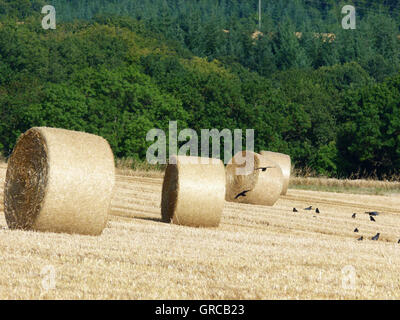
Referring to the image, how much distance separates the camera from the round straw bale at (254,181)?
27125 mm

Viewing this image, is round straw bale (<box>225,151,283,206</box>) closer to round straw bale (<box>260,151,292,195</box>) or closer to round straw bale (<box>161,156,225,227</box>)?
round straw bale (<box>260,151,292,195</box>)

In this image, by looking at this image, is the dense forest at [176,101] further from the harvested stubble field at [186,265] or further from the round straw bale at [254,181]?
the harvested stubble field at [186,265]

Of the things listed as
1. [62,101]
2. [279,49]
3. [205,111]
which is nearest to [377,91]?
[205,111]

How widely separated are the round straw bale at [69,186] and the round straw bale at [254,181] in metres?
13.1

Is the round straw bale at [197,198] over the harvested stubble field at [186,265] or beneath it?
beneath

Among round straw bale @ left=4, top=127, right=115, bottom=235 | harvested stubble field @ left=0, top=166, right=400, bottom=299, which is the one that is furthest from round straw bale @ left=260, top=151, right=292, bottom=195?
round straw bale @ left=4, top=127, right=115, bottom=235

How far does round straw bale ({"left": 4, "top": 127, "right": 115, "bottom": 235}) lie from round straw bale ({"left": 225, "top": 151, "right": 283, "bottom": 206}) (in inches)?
517

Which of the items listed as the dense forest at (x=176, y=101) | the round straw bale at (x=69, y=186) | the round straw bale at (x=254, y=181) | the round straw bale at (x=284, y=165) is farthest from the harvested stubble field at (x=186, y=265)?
the dense forest at (x=176, y=101)

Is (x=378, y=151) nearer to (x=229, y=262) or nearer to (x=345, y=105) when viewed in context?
(x=345, y=105)

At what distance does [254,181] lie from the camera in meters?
27.4

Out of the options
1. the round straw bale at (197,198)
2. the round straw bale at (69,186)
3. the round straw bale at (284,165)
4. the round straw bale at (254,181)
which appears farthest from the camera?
the round straw bale at (284,165)

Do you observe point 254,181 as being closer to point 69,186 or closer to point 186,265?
point 69,186

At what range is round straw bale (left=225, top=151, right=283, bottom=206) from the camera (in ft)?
89.0
